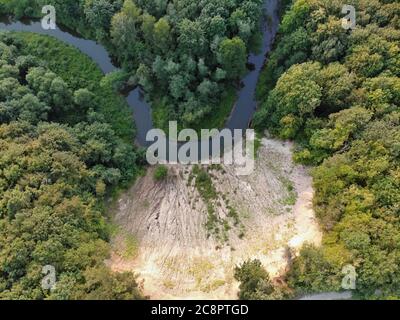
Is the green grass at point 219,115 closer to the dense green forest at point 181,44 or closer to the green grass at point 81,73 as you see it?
the dense green forest at point 181,44

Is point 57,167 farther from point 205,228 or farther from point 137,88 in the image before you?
point 205,228

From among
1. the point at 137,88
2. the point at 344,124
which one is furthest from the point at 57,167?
the point at 344,124

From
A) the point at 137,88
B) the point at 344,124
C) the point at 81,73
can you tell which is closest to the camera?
the point at 344,124

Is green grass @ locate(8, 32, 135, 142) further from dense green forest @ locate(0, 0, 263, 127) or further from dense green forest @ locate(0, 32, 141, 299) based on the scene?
dense green forest @ locate(0, 0, 263, 127)

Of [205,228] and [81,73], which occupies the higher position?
[81,73]

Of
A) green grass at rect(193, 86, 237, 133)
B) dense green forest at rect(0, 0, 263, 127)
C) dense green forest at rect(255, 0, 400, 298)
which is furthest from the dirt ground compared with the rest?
dense green forest at rect(0, 0, 263, 127)
